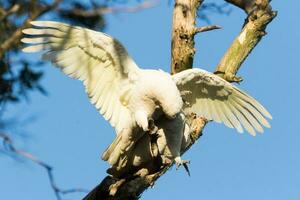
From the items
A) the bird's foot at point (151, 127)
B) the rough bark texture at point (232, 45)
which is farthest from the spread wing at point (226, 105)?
the bird's foot at point (151, 127)

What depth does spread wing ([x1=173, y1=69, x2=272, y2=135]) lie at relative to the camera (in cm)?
590

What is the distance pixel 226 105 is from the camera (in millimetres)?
6047

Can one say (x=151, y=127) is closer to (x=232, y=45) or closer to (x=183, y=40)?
(x=183, y=40)

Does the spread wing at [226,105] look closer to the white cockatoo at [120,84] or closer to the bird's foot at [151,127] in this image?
the white cockatoo at [120,84]

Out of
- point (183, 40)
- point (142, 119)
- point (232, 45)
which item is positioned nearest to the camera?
point (142, 119)

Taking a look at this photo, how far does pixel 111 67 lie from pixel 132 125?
0.44 metres

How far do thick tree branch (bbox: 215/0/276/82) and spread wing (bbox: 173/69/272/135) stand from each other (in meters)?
0.37

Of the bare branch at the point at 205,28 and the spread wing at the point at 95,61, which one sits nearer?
the spread wing at the point at 95,61

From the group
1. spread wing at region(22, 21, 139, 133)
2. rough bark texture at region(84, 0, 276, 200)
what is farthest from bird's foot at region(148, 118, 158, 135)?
rough bark texture at region(84, 0, 276, 200)

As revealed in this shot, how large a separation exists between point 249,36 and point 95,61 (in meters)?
1.61

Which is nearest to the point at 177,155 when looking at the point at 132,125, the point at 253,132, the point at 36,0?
the point at 132,125

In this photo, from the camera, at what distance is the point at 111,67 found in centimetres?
550

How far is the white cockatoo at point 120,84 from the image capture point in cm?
534

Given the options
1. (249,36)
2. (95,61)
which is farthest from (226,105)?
(95,61)
